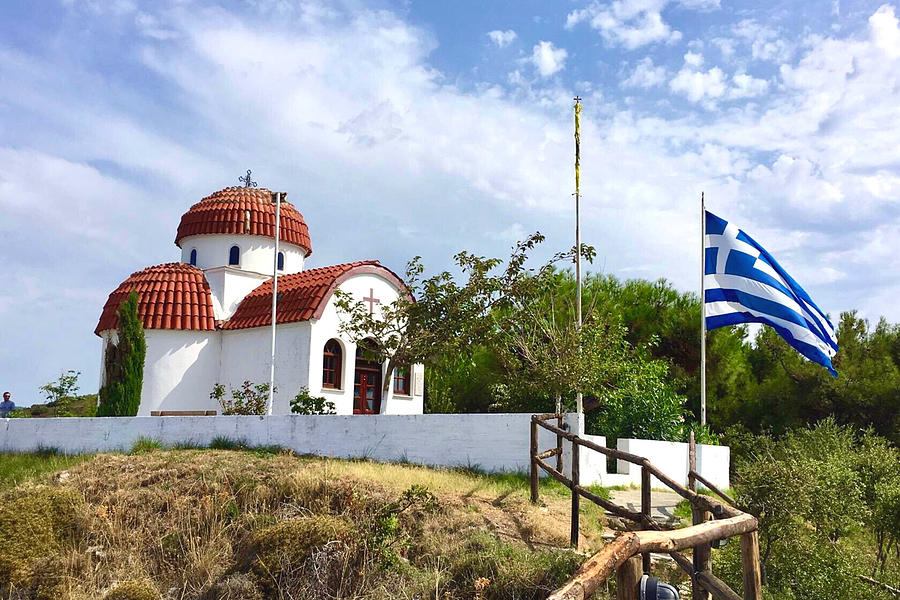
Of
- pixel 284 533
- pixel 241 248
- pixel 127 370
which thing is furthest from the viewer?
pixel 241 248

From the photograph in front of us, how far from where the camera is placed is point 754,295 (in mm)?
16703

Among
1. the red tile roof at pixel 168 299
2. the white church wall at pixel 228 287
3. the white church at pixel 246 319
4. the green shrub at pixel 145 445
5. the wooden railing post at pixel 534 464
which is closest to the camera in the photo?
the wooden railing post at pixel 534 464

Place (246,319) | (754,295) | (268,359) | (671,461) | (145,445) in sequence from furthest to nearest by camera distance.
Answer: (246,319) < (268,359) < (145,445) < (671,461) < (754,295)

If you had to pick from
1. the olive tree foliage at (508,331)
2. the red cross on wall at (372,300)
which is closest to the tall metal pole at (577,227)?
the olive tree foliage at (508,331)

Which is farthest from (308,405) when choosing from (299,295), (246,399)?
(299,295)

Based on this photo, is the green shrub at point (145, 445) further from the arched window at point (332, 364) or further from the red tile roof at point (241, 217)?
the red tile roof at point (241, 217)

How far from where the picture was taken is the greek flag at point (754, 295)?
53.7 ft

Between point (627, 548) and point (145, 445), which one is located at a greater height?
point (627, 548)

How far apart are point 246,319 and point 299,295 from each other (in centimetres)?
213

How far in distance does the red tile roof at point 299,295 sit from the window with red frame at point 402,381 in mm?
2515

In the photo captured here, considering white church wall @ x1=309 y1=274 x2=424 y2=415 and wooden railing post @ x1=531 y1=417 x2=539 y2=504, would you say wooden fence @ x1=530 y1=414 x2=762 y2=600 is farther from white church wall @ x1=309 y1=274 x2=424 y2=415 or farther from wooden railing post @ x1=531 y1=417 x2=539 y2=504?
white church wall @ x1=309 y1=274 x2=424 y2=415

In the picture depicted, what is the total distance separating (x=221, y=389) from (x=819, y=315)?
15635mm

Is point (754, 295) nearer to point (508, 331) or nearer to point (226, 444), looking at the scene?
point (508, 331)

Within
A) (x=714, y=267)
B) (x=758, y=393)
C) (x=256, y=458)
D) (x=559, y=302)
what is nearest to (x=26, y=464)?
(x=256, y=458)
